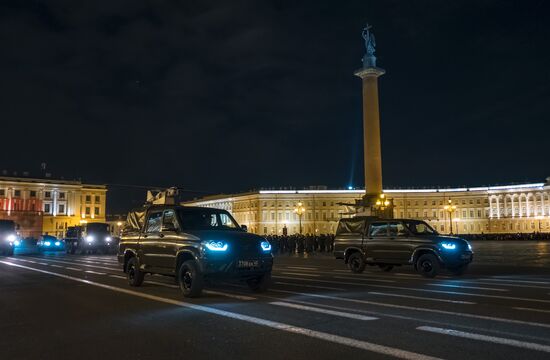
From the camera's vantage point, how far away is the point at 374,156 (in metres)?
44.4

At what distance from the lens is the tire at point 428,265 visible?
57.1 feet

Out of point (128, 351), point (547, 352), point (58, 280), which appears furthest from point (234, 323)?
point (58, 280)

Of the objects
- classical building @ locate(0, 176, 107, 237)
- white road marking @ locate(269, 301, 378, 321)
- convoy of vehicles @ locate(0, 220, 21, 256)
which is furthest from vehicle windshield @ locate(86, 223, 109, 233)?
classical building @ locate(0, 176, 107, 237)

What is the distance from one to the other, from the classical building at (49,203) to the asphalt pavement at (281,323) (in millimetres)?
104759

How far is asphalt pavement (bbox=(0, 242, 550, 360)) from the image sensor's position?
21.4 ft

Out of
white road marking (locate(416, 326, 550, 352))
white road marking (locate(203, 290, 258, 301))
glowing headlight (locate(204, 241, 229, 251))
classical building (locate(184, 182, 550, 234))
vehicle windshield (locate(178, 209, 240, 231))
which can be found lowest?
white road marking (locate(416, 326, 550, 352))

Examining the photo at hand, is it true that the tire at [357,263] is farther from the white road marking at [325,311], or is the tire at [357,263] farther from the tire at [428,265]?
the white road marking at [325,311]

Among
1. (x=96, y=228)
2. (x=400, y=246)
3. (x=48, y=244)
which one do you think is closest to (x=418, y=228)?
(x=400, y=246)

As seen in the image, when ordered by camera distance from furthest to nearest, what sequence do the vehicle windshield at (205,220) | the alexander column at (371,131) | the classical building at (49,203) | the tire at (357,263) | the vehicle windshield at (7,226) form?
the classical building at (49,203) → the alexander column at (371,131) → the vehicle windshield at (7,226) → the tire at (357,263) → the vehicle windshield at (205,220)

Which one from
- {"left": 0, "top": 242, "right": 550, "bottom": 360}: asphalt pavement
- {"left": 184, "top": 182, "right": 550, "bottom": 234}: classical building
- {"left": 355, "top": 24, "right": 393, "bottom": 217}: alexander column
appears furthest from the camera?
{"left": 184, "top": 182, "right": 550, "bottom": 234}: classical building

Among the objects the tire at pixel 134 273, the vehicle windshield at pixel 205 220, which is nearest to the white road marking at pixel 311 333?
the vehicle windshield at pixel 205 220

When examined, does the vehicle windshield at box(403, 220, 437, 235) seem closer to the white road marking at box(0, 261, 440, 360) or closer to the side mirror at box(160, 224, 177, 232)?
the side mirror at box(160, 224, 177, 232)

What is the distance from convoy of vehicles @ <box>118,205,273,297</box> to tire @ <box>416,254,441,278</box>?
720cm

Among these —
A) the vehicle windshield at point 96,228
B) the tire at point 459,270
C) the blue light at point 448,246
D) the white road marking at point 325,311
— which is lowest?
the white road marking at point 325,311
